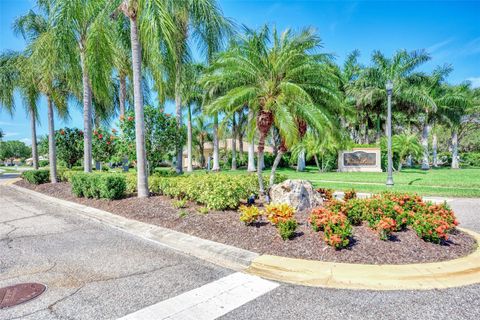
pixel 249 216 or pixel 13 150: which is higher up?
pixel 13 150

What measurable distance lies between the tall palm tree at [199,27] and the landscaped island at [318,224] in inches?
181

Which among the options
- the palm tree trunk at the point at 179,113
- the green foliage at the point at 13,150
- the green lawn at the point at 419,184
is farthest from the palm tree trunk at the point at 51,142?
the green foliage at the point at 13,150

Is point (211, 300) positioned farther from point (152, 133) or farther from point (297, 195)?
point (152, 133)

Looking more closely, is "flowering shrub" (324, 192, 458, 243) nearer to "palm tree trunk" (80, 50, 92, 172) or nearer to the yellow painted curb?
the yellow painted curb

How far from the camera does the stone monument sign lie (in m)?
28.2

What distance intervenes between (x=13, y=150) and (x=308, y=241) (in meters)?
112

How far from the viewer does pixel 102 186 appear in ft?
31.0

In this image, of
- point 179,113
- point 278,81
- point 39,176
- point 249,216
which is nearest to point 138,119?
point 278,81

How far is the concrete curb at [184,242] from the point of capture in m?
4.75

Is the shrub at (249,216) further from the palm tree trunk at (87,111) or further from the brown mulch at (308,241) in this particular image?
the palm tree trunk at (87,111)

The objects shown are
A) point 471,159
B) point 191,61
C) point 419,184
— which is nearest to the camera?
point 191,61

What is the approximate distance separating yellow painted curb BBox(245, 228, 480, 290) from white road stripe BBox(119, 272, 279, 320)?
0.31 metres

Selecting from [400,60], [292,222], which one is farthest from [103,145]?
[400,60]

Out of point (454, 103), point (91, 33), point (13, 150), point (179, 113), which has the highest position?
point (454, 103)
